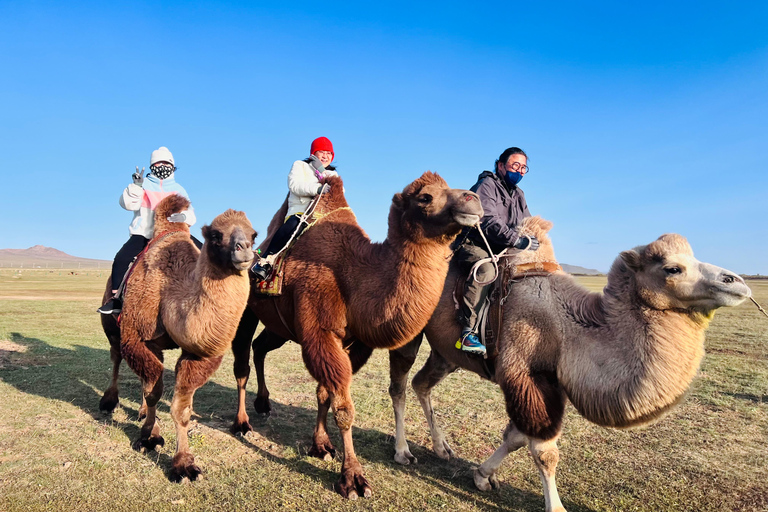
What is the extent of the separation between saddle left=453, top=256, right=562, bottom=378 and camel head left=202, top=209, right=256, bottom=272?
213 centimetres

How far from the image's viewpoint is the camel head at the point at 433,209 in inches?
164

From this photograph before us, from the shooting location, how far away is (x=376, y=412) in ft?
22.5

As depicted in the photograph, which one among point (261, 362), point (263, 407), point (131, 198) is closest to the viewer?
point (131, 198)

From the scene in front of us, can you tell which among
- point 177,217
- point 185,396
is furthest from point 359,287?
point 177,217

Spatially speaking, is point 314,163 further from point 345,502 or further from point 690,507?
point 690,507

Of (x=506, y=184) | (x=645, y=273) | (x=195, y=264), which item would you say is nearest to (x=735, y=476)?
(x=645, y=273)

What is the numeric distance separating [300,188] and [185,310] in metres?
1.82

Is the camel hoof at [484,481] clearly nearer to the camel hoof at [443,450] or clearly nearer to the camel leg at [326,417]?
the camel hoof at [443,450]

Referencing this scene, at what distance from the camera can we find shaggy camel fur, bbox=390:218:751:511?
12.3 ft

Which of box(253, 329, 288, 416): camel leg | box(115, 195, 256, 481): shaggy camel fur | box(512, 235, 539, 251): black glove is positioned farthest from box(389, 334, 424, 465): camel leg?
box(115, 195, 256, 481): shaggy camel fur

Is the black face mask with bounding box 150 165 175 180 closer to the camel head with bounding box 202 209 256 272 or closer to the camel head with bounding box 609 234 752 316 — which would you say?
the camel head with bounding box 202 209 256 272

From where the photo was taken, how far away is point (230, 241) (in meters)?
4.48

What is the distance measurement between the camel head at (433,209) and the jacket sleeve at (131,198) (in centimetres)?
370

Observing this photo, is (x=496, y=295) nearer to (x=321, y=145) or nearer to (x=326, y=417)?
(x=326, y=417)
